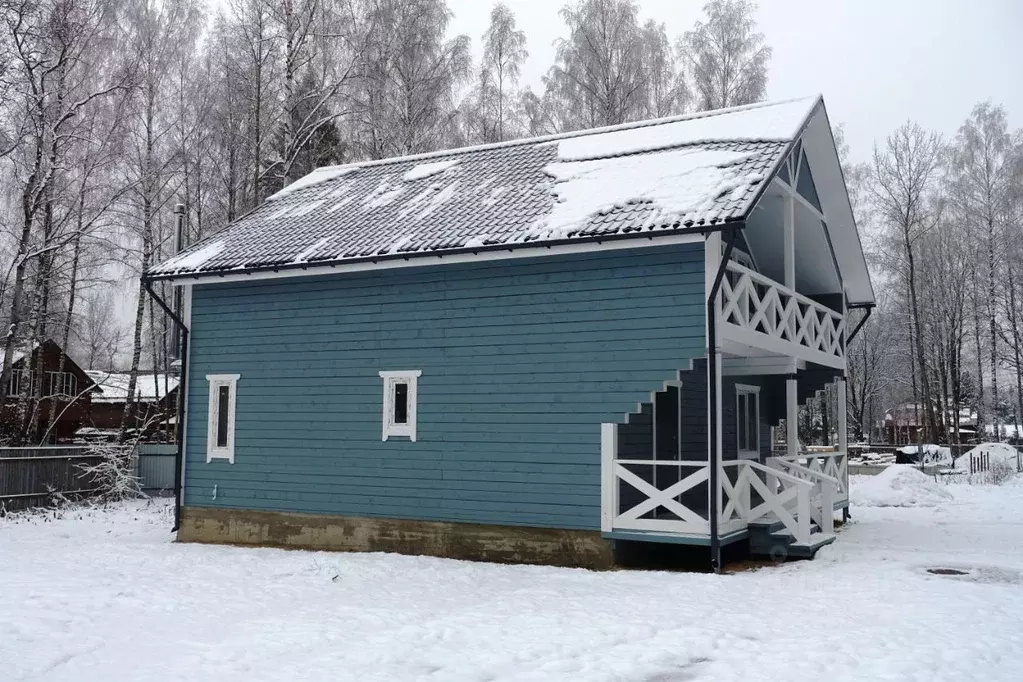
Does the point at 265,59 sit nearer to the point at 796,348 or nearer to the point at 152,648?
the point at 796,348

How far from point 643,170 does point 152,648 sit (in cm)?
935

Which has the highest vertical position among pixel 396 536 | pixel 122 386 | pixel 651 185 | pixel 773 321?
pixel 651 185

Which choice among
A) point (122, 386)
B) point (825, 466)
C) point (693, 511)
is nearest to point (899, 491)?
point (825, 466)

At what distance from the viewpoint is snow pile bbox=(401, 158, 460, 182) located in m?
17.6

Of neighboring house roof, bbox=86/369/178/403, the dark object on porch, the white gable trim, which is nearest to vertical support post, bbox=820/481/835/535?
the dark object on porch

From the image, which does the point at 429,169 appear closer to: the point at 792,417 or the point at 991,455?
the point at 792,417

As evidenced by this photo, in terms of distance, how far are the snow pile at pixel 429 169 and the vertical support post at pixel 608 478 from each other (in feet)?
23.1

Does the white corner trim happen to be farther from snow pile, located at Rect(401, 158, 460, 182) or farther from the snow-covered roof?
snow pile, located at Rect(401, 158, 460, 182)

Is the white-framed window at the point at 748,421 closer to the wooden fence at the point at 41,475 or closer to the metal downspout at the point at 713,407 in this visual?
the metal downspout at the point at 713,407

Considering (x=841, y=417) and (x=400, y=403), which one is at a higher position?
(x=400, y=403)

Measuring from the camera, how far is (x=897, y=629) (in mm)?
8633

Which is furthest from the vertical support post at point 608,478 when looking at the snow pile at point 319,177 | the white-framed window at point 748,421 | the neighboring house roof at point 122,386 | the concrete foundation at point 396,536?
the neighboring house roof at point 122,386

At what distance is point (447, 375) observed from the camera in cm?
1387

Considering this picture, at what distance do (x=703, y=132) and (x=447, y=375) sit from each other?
5617 mm
